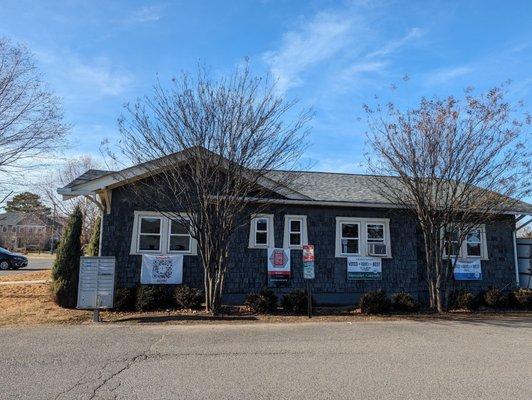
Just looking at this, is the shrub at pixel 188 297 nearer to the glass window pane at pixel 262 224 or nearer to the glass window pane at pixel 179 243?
the glass window pane at pixel 179 243

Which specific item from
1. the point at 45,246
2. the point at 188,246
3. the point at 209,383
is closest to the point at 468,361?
the point at 209,383

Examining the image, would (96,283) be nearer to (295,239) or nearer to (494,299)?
(295,239)

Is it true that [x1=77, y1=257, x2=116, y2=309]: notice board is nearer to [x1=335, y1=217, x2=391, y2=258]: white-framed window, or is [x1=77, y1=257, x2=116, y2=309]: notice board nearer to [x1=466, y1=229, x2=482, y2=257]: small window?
[x1=335, y1=217, x2=391, y2=258]: white-framed window

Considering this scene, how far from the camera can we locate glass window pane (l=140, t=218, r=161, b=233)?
50.0 feet

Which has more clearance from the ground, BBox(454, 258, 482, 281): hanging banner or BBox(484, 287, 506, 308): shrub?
BBox(454, 258, 482, 281): hanging banner

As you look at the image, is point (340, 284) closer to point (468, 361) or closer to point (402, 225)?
point (402, 225)

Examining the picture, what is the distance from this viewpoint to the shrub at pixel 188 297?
13.6m

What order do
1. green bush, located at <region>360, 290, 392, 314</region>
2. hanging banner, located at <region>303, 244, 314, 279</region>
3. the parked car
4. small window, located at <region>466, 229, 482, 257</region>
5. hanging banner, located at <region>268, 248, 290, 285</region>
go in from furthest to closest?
the parked car, small window, located at <region>466, 229, 482, 257</region>, hanging banner, located at <region>268, 248, 290, 285</region>, green bush, located at <region>360, 290, 392, 314</region>, hanging banner, located at <region>303, 244, 314, 279</region>

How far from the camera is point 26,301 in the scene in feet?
46.8

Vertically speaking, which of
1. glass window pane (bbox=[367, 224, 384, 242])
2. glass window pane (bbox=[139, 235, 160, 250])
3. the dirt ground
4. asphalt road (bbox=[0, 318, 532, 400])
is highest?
glass window pane (bbox=[367, 224, 384, 242])

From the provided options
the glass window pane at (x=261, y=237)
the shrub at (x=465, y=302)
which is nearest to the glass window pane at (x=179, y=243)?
the glass window pane at (x=261, y=237)

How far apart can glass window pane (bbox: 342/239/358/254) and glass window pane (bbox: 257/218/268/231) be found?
2722mm

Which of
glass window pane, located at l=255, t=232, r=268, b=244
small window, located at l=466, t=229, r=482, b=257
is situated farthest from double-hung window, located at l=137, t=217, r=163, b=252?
small window, located at l=466, t=229, r=482, b=257

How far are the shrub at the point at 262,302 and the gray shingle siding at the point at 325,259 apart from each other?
6.40 ft
